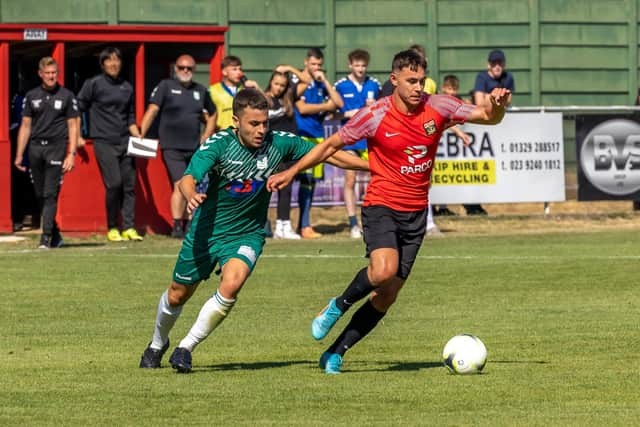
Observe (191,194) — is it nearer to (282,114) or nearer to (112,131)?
(282,114)

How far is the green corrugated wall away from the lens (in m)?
25.5

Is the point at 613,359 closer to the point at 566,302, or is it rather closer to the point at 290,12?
the point at 566,302

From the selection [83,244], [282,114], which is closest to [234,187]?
[282,114]

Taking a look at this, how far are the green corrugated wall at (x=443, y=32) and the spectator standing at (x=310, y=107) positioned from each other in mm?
6789

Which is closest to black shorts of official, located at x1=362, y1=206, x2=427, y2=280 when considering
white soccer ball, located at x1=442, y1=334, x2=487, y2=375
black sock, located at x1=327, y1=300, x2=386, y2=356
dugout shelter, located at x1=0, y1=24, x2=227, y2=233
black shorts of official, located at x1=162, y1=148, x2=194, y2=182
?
black sock, located at x1=327, y1=300, x2=386, y2=356

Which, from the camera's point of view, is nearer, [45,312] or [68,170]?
[45,312]

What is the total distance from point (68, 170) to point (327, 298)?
5.81 metres

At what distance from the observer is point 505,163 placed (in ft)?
69.1

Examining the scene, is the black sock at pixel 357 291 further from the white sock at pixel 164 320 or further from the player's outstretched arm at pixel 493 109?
the player's outstretched arm at pixel 493 109

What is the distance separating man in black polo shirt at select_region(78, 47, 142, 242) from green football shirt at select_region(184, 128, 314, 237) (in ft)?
31.4

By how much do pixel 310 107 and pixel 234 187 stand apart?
978cm

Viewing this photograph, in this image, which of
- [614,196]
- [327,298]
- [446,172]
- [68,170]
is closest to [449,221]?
[446,172]

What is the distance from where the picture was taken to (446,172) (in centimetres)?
2078

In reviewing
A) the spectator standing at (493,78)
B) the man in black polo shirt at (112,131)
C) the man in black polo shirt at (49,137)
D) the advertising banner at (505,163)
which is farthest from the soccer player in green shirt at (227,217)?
the spectator standing at (493,78)
